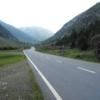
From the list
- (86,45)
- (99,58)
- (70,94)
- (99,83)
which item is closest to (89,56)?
(99,58)

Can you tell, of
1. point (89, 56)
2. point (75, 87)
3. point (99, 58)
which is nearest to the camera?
point (75, 87)

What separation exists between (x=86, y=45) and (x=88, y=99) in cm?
5411

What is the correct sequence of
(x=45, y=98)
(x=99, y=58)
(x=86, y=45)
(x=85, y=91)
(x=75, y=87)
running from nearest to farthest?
(x=45, y=98), (x=85, y=91), (x=75, y=87), (x=99, y=58), (x=86, y=45)

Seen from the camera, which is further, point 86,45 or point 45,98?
point 86,45

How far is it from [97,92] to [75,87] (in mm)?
1265

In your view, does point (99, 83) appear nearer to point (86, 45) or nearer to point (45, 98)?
point (45, 98)

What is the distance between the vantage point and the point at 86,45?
197 ft

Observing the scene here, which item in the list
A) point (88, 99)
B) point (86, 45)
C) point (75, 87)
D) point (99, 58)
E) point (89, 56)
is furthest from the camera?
point (86, 45)

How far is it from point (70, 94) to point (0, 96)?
235cm

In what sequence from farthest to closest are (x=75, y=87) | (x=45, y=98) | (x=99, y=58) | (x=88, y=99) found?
(x=99, y=58)
(x=75, y=87)
(x=45, y=98)
(x=88, y=99)

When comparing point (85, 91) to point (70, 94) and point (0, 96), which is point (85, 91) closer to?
point (70, 94)

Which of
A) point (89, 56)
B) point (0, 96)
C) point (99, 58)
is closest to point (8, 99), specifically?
point (0, 96)

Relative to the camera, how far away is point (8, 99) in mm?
7266

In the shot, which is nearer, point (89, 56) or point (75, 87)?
point (75, 87)
